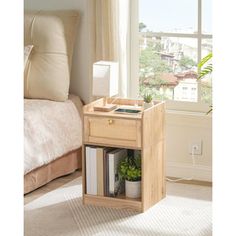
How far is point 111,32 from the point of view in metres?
3.69

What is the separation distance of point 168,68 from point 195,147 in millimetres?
560

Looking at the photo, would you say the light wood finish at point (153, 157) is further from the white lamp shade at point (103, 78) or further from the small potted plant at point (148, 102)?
the white lamp shade at point (103, 78)

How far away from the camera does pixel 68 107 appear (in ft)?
12.6

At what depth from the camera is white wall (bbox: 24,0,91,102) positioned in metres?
3.93

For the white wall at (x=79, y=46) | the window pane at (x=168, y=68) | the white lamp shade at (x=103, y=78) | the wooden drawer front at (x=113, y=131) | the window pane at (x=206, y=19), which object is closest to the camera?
the wooden drawer front at (x=113, y=131)

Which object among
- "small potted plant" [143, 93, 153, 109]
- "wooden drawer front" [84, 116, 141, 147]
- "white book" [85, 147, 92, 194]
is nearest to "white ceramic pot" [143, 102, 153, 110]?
"small potted plant" [143, 93, 153, 109]

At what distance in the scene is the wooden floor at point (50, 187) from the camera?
11.1ft

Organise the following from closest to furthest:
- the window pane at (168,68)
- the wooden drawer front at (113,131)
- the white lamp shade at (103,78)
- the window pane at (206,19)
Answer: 1. the wooden drawer front at (113,131)
2. the white lamp shade at (103,78)
3. the window pane at (206,19)
4. the window pane at (168,68)

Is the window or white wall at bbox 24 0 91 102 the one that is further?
white wall at bbox 24 0 91 102

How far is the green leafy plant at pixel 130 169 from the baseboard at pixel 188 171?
0.61m

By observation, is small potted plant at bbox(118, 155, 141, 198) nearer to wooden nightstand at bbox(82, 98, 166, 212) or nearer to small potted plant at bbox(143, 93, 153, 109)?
wooden nightstand at bbox(82, 98, 166, 212)

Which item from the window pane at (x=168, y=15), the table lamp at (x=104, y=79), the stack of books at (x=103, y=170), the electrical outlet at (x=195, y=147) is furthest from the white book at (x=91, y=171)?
the window pane at (x=168, y=15)

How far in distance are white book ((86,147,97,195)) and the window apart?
2.80 feet
